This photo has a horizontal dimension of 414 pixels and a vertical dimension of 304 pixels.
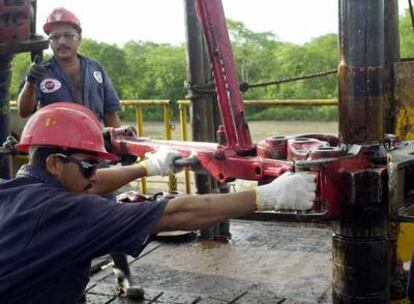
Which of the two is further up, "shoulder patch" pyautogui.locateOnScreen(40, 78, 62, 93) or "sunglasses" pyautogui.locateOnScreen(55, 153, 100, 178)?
"shoulder patch" pyautogui.locateOnScreen(40, 78, 62, 93)

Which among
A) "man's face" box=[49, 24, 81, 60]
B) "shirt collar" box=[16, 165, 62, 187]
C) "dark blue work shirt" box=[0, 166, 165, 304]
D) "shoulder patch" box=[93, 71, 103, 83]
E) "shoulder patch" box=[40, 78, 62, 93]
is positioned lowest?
"dark blue work shirt" box=[0, 166, 165, 304]

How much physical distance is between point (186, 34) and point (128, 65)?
54.7 feet

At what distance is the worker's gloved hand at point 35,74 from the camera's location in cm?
389

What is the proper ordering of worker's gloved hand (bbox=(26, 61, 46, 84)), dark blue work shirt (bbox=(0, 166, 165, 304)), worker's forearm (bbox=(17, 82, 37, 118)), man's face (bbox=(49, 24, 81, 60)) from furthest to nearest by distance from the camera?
man's face (bbox=(49, 24, 81, 60)), worker's forearm (bbox=(17, 82, 37, 118)), worker's gloved hand (bbox=(26, 61, 46, 84)), dark blue work shirt (bbox=(0, 166, 165, 304))

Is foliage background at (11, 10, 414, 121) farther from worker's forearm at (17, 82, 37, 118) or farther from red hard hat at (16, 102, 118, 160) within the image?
red hard hat at (16, 102, 118, 160)

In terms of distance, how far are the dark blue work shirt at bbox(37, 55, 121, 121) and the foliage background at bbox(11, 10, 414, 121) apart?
14.0m

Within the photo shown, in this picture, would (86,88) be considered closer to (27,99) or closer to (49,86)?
(49,86)

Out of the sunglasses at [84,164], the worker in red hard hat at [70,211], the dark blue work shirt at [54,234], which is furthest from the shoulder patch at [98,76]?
the dark blue work shirt at [54,234]

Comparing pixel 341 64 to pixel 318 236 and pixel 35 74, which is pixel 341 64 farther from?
pixel 318 236

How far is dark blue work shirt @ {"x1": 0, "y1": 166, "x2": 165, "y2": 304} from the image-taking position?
2.17 m

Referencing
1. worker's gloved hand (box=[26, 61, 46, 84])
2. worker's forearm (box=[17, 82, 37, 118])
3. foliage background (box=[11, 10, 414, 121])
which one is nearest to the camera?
worker's gloved hand (box=[26, 61, 46, 84])

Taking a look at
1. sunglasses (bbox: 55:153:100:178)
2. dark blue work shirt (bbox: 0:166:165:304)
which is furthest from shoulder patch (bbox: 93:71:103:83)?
dark blue work shirt (bbox: 0:166:165:304)

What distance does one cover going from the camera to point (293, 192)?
226 centimetres

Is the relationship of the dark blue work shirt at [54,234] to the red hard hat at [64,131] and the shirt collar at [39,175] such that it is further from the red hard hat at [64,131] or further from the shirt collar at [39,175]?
the red hard hat at [64,131]
